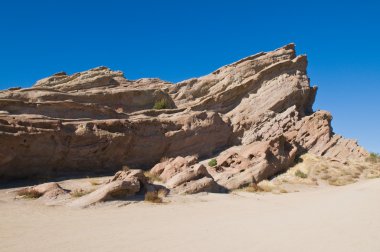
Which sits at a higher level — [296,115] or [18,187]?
[296,115]

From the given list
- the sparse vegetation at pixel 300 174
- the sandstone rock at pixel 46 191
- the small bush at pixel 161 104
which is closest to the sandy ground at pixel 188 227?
the sandstone rock at pixel 46 191

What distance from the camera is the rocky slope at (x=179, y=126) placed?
18.9 meters

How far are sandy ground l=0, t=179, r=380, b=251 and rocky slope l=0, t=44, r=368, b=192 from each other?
548 cm

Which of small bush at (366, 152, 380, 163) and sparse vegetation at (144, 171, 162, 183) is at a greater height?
small bush at (366, 152, 380, 163)

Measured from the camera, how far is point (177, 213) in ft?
38.7

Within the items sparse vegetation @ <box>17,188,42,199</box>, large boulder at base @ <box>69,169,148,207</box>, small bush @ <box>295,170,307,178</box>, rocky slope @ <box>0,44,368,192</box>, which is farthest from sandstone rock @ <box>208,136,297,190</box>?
sparse vegetation @ <box>17,188,42,199</box>

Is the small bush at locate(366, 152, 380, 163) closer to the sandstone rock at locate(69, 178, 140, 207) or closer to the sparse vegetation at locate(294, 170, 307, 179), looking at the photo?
the sparse vegetation at locate(294, 170, 307, 179)

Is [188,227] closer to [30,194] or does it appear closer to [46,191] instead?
[46,191]

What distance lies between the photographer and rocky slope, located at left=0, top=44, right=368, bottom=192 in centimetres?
1889

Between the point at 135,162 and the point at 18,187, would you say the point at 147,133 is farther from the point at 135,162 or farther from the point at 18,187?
the point at 18,187

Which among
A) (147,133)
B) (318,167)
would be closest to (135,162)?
(147,133)

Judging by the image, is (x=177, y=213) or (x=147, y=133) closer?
(x=177, y=213)

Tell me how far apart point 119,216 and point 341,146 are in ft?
77.4

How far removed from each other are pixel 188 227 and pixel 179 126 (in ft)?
54.9
